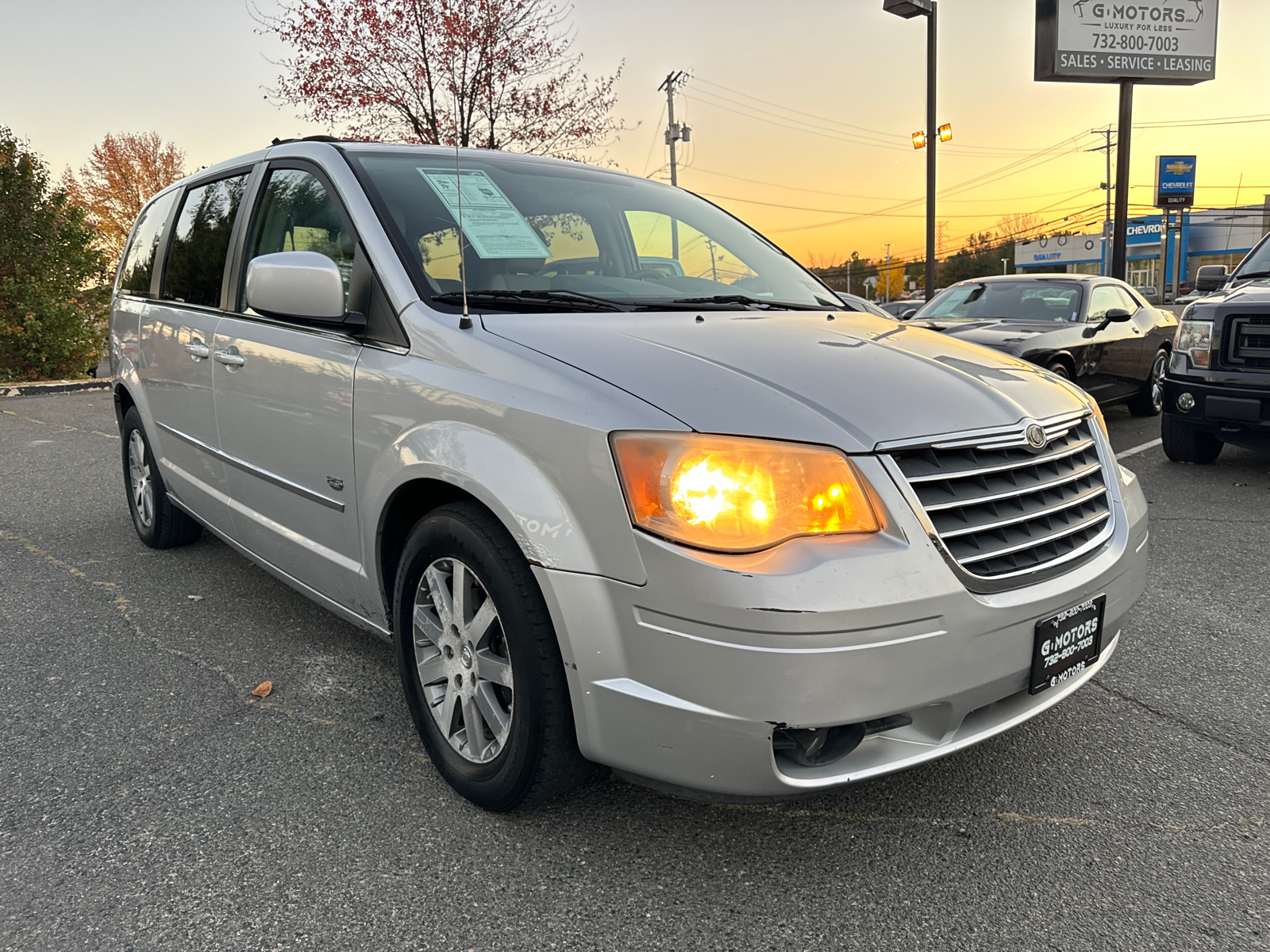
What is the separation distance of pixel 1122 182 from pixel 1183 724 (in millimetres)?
17004

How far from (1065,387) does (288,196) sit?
2.60 meters

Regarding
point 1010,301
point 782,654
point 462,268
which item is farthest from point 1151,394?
point 782,654

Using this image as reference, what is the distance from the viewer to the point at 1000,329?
8.14 m

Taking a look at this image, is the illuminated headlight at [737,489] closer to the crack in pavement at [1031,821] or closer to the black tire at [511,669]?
the black tire at [511,669]

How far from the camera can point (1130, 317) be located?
8.90 m

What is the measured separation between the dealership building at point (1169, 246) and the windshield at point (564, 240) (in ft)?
226

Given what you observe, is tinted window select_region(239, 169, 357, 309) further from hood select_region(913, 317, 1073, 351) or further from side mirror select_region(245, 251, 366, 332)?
hood select_region(913, 317, 1073, 351)

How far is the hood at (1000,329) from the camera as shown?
777 cm

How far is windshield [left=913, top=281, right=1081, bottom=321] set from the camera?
861 cm

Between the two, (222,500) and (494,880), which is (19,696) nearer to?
(222,500)

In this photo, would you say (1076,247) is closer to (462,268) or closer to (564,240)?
(564,240)

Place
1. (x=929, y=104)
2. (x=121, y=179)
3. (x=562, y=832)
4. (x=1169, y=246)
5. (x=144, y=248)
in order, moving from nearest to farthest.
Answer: (x=562, y=832) < (x=144, y=248) < (x=929, y=104) < (x=121, y=179) < (x=1169, y=246)

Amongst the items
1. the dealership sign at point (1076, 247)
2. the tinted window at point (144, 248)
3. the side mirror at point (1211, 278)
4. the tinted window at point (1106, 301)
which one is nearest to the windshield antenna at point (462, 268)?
the tinted window at point (144, 248)

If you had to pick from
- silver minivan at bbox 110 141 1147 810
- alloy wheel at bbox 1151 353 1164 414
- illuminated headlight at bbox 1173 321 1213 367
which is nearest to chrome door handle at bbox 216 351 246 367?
silver minivan at bbox 110 141 1147 810
